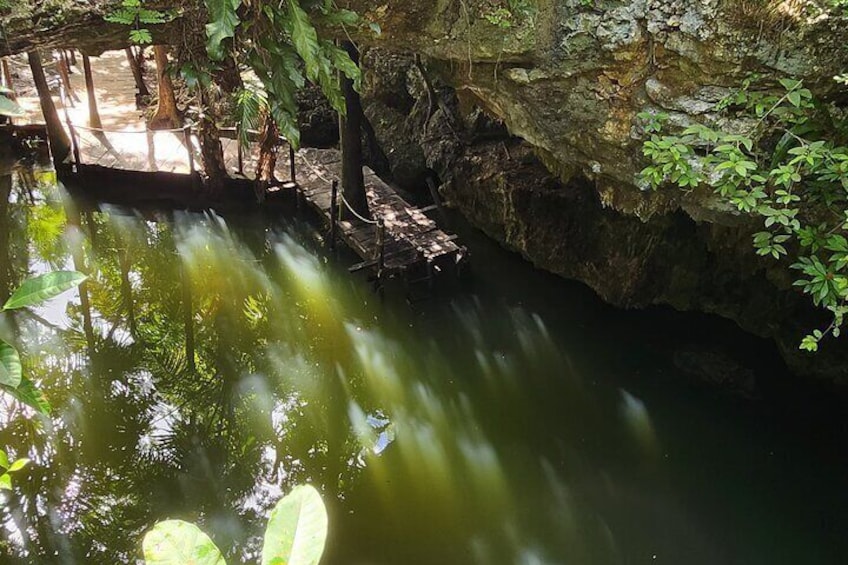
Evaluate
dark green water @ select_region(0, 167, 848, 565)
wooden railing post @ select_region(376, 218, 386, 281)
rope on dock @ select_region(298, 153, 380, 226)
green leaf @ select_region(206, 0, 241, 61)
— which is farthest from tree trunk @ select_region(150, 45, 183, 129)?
green leaf @ select_region(206, 0, 241, 61)

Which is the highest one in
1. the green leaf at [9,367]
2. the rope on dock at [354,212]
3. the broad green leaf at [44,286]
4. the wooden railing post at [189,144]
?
the broad green leaf at [44,286]

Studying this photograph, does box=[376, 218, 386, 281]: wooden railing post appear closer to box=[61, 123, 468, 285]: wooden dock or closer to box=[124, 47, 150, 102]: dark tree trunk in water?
box=[61, 123, 468, 285]: wooden dock

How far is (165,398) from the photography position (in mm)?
7355

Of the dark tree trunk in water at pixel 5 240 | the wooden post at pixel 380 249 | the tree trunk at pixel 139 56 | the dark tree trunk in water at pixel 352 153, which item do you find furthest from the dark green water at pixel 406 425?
the tree trunk at pixel 139 56

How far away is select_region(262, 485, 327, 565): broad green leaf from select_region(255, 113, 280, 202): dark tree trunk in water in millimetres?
9220

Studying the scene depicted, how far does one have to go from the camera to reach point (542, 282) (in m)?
9.57

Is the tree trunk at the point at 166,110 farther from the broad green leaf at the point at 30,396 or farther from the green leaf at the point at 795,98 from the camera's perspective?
the broad green leaf at the point at 30,396

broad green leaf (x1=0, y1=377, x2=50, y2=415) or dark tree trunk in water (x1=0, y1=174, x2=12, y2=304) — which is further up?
broad green leaf (x1=0, y1=377, x2=50, y2=415)

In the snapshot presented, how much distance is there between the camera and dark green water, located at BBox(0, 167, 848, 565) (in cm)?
606

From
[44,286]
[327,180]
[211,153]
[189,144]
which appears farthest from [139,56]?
[44,286]

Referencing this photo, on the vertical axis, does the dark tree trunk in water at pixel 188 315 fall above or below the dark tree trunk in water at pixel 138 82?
below

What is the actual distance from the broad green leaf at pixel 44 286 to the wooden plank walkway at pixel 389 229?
685 centimetres

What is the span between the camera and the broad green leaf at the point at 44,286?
2043mm

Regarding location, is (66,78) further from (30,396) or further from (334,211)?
(30,396)
